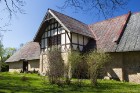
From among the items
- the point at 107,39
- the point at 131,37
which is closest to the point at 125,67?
the point at 131,37

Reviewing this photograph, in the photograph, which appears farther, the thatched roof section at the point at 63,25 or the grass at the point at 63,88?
the thatched roof section at the point at 63,25

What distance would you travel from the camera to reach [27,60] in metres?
32.5

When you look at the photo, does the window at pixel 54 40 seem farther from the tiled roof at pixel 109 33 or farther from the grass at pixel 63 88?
the grass at pixel 63 88

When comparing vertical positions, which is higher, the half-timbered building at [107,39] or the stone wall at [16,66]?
the half-timbered building at [107,39]

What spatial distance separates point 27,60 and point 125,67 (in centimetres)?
1717

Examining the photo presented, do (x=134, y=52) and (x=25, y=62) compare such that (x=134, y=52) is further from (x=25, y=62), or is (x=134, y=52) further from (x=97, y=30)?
(x=25, y=62)

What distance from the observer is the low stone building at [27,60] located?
1221 inches

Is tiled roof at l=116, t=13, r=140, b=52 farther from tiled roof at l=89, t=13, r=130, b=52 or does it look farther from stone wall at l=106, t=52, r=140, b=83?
stone wall at l=106, t=52, r=140, b=83

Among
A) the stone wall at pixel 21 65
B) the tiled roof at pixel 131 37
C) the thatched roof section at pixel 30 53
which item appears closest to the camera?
the tiled roof at pixel 131 37

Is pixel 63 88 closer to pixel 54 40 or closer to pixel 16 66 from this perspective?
pixel 54 40

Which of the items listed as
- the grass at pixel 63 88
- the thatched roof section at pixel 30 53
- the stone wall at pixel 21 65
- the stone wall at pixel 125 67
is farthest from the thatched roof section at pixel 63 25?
the grass at pixel 63 88

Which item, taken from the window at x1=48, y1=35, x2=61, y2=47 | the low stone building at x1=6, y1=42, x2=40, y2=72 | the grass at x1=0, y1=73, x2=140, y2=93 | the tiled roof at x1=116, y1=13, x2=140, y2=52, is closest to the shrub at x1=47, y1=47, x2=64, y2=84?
the grass at x1=0, y1=73, x2=140, y2=93

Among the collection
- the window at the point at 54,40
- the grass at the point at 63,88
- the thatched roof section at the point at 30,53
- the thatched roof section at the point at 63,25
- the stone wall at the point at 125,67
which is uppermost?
the thatched roof section at the point at 63,25

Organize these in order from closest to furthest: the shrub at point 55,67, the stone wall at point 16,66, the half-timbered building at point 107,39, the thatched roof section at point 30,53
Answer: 1. the shrub at point 55,67
2. the half-timbered building at point 107,39
3. the thatched roof section at point 30,53
4. the stone wall at point 16,66
